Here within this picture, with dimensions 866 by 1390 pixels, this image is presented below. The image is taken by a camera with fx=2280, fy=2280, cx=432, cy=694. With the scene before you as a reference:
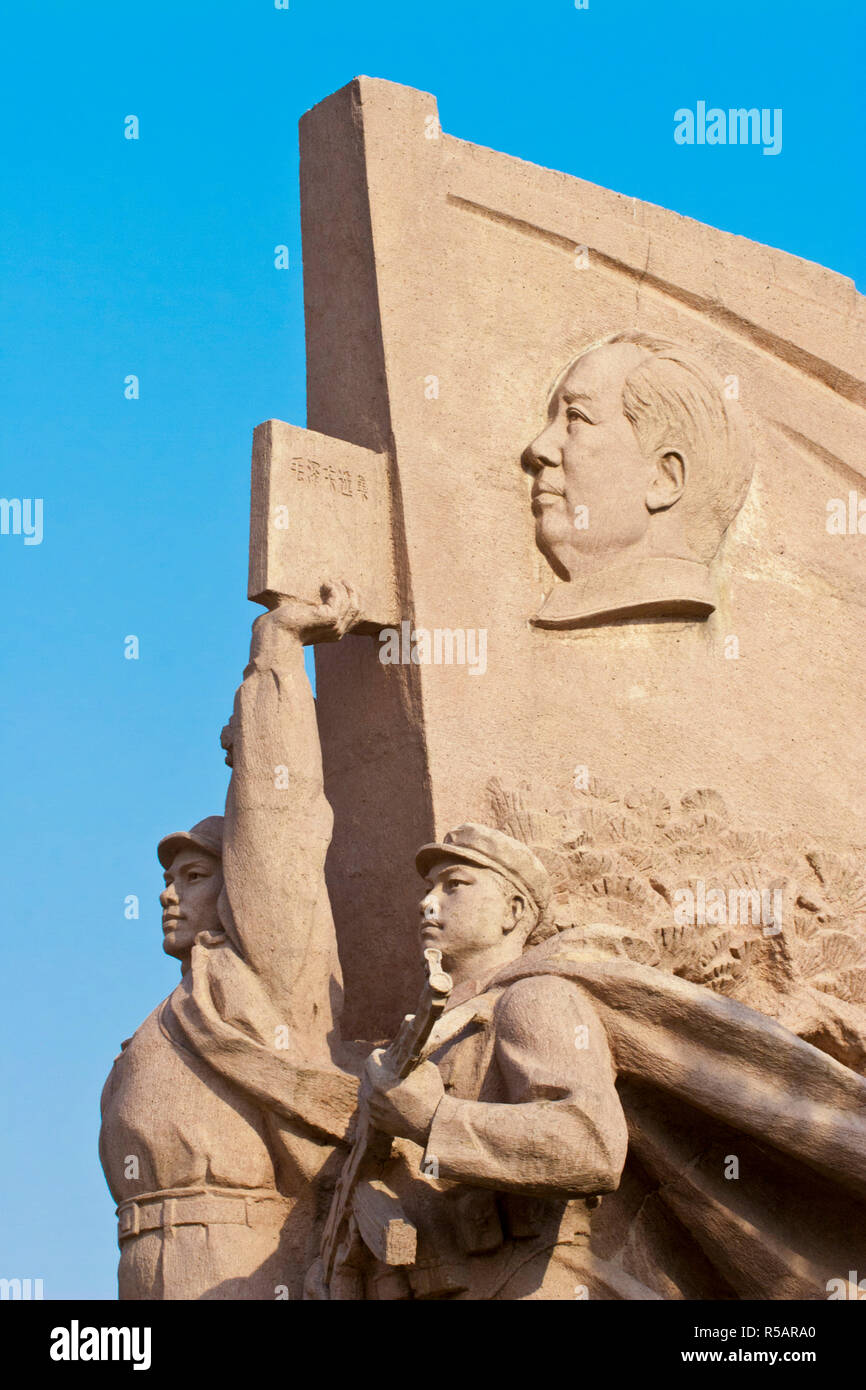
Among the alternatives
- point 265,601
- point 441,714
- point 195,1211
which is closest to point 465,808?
point 441,714

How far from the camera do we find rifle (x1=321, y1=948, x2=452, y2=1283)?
5.70 m

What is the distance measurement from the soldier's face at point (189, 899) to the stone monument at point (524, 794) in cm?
1

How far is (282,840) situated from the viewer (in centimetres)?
690

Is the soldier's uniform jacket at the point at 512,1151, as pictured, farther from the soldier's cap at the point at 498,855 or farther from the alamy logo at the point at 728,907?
the alamy logo at the point at 728,907

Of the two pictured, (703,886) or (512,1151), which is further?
(703,886)

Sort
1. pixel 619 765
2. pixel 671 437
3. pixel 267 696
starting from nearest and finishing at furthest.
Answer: pixel 267 696 → pixel 619 765 → pixel 671 437

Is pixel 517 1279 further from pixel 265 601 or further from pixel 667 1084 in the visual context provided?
pixel 265 601

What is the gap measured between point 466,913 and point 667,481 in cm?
209

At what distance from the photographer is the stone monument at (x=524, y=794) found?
625 centimetres

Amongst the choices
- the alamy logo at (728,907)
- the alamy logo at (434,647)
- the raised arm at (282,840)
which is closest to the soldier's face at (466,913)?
the raised arm at (282,840)
